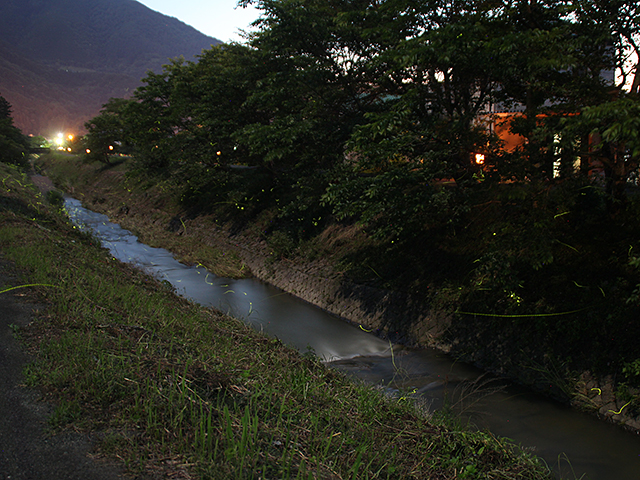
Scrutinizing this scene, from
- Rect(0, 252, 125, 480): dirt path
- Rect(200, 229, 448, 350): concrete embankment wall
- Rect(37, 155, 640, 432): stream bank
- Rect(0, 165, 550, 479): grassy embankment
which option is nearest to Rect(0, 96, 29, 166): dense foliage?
Rect(37, 155, 640, 432): stream bank

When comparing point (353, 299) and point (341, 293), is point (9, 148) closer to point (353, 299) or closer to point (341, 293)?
point (341, 293)

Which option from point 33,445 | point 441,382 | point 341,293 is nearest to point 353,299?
point 341,293

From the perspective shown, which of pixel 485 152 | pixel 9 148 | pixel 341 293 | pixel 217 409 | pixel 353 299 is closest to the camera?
pixel 217 409

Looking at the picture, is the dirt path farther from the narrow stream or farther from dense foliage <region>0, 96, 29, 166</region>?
dense foliage <region>0, 96, 29, 166</region>

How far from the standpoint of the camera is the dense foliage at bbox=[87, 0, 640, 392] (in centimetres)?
900

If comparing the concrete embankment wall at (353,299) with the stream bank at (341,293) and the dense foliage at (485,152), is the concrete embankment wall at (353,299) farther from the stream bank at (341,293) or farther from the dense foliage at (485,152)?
→ the dense foliage at (485,152)

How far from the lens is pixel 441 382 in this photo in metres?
9.66

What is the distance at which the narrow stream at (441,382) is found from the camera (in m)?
7.18

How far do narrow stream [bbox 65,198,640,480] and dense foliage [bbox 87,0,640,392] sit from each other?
1.12 metres

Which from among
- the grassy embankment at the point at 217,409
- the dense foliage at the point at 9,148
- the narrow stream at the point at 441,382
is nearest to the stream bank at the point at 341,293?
the narrow stream at the point at 441,382

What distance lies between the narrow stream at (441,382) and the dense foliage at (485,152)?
112 centimetres

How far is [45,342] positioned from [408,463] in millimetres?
4529

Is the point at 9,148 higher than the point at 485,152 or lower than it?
lower

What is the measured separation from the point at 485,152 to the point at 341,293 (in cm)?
645
